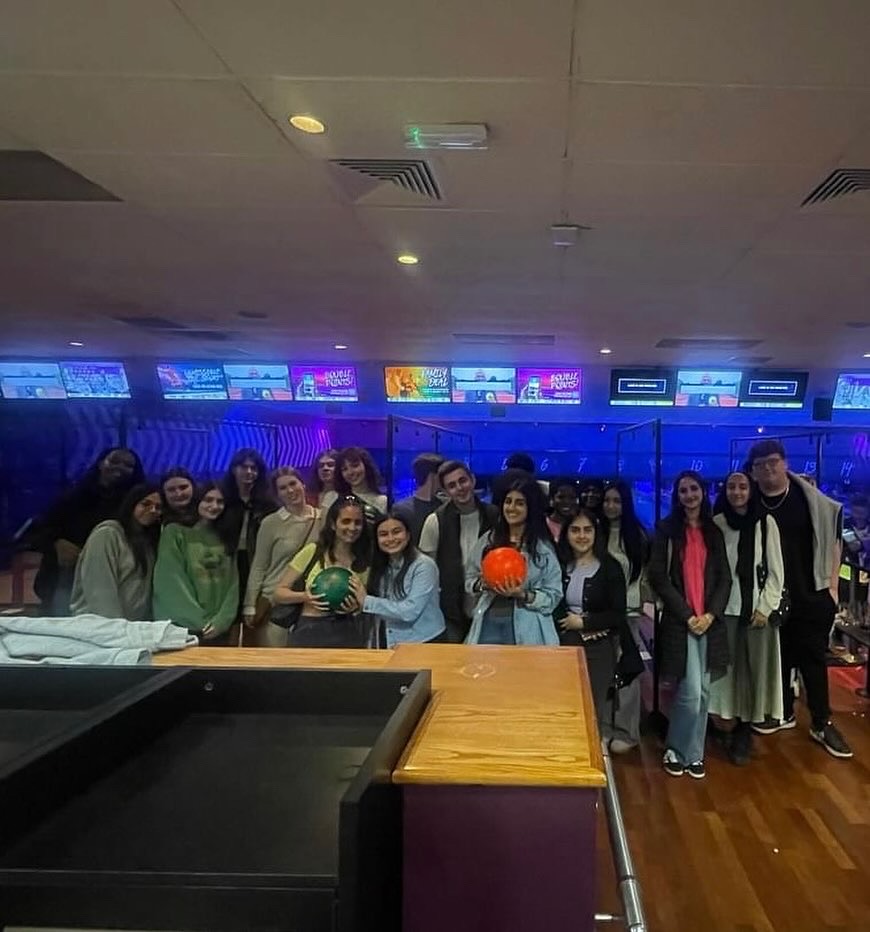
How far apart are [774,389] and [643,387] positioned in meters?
1.30

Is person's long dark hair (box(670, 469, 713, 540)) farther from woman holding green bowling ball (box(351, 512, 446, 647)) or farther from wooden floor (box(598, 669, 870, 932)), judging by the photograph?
woman holding green bowling ball (box(351, 512, 446, 647))

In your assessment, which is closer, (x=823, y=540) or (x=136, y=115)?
(x=136, y=115)

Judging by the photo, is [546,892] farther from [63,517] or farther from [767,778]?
[63,517]

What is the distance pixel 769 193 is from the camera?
116 inches

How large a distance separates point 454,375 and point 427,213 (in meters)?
4.69

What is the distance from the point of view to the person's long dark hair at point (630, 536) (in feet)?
13.6

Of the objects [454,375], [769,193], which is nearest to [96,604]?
[769,193]

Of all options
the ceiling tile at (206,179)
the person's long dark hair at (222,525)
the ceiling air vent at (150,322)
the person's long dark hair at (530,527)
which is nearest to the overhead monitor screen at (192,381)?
the ceiling air vent at (150,322)

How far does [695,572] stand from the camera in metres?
3.89

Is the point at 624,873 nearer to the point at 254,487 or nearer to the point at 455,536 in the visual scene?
the point at 455,536

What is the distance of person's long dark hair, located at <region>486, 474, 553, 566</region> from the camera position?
3514mm

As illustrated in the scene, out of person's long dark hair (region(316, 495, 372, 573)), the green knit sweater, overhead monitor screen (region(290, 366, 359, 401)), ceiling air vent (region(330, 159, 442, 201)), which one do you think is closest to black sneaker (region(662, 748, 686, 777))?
person's long dark hair (region(316, 495, 372, 573))

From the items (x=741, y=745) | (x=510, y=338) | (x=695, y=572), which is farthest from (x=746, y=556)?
(x=510, y=338)

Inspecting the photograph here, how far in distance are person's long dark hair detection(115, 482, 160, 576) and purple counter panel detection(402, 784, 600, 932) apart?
8.40 ft
